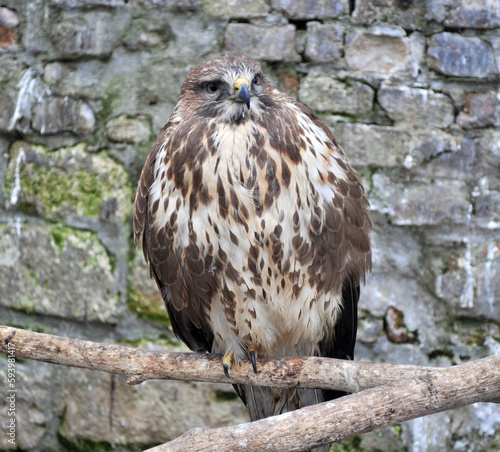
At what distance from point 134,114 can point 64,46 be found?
43cm

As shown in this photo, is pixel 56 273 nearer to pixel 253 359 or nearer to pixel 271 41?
pixel 253 359

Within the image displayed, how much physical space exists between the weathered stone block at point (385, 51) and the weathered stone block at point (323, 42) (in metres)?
0.04

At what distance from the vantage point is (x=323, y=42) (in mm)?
2588

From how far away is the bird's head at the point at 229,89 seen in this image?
195cm

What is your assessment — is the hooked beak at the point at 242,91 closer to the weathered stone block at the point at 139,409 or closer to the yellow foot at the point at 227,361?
the yellow foot at the point at 227,361

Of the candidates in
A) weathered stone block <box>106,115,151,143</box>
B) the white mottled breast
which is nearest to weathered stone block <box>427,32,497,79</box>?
the white mottled breast

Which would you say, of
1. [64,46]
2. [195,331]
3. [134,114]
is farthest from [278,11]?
[195,331]

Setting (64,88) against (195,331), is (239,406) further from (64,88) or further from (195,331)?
(64,88)

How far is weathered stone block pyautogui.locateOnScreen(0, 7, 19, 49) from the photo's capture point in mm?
2734

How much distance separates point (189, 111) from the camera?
2.09m

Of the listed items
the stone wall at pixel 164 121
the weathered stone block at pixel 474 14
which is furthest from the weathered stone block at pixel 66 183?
the weathered stone block at pixel 474 14

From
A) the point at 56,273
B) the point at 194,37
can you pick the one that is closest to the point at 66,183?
the point at 56,273

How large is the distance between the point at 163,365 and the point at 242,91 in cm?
87

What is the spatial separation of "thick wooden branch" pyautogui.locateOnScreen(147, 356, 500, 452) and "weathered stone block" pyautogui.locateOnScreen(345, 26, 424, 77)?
1393 millimetres
